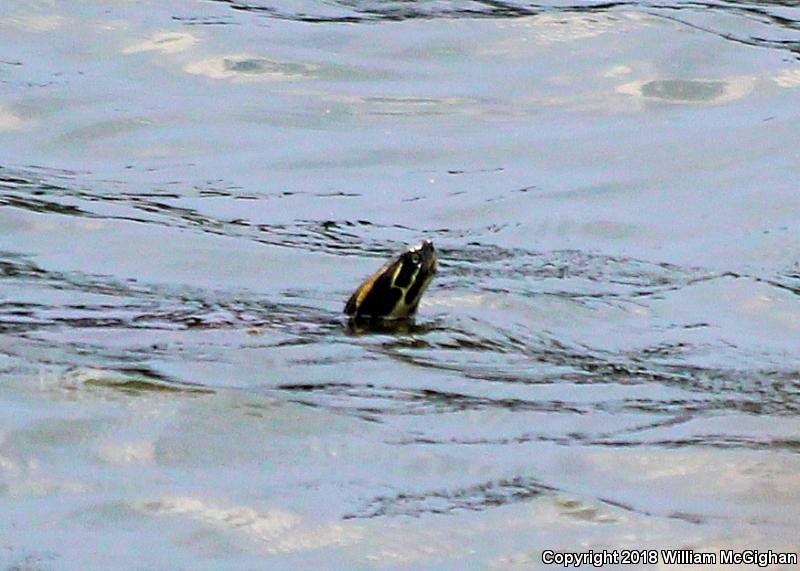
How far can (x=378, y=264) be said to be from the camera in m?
8.29

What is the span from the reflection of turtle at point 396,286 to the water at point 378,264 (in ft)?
0.36

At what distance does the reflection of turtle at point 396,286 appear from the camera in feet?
22.9

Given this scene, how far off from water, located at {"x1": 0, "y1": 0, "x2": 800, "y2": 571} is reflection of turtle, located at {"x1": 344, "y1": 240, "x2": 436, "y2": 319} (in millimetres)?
108

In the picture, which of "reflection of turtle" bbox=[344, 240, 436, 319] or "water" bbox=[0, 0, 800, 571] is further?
"reflection of turtle" bbox=[344, 240, 436, 319]

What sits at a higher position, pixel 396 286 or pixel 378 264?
pixel 396 286

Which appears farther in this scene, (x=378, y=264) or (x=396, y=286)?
(x=378, y=264)

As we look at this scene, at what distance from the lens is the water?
4.64 meters

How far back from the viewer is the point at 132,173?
33.0 ft

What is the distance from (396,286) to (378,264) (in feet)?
4.20

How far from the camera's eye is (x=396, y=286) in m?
7.02

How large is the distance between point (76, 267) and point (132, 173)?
2.31m

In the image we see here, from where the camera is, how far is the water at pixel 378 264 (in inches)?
183

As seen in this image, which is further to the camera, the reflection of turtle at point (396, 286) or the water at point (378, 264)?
the reflection of turtle at point (396, 286)

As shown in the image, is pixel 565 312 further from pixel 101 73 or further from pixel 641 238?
pixel 101 73
